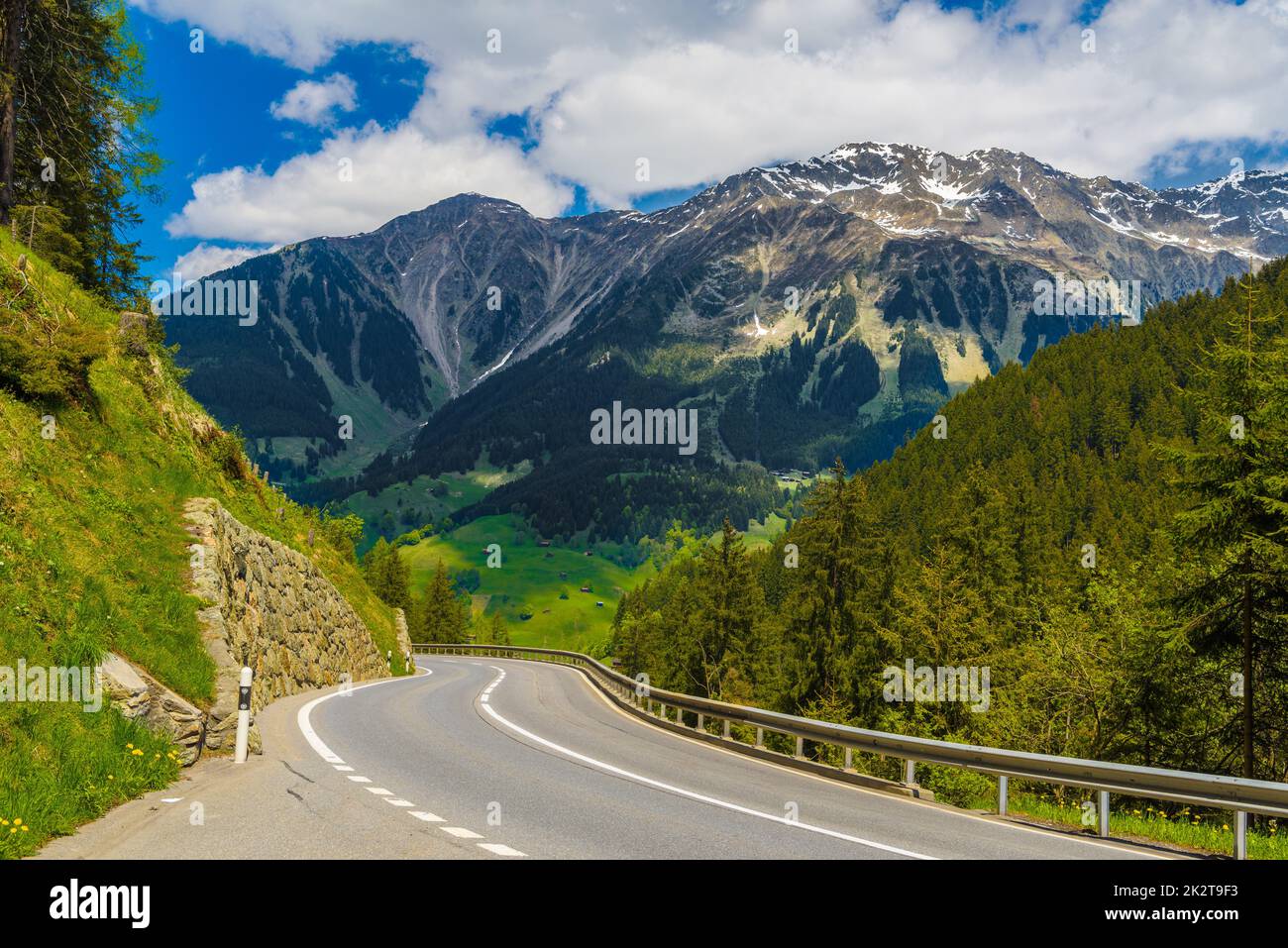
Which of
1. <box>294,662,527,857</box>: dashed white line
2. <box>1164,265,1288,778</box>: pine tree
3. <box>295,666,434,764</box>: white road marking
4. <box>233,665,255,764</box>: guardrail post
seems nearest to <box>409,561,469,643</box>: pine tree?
<box>295,666,434,764</box>: white road marking

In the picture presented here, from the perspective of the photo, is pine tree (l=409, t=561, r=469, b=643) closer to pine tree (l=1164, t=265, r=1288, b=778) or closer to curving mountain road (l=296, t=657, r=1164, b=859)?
curving mountain road (l=296, t=657, r=1164, b=859)

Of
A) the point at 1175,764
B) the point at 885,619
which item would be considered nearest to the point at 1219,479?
the point at 1175,764

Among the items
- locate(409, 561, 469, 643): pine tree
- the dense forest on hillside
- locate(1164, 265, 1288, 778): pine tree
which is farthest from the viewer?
locate(409, 561, 469, 643): pine tree

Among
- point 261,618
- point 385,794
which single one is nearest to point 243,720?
point 385,794

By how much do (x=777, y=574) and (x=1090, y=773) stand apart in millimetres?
105533

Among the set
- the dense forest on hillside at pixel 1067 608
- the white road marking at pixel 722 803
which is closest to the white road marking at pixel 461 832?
the white road marking at pixel 722 803

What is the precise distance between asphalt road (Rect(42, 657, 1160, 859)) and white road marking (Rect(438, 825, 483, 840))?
0.02 meters

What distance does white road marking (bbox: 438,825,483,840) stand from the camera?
25.2ft

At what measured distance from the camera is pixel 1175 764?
21.3 meters

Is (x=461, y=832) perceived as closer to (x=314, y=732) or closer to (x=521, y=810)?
(x=521, y=810)

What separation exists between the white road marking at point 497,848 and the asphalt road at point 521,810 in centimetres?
2

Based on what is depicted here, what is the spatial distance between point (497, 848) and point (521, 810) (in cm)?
193

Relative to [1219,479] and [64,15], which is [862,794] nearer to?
[1219,479]
